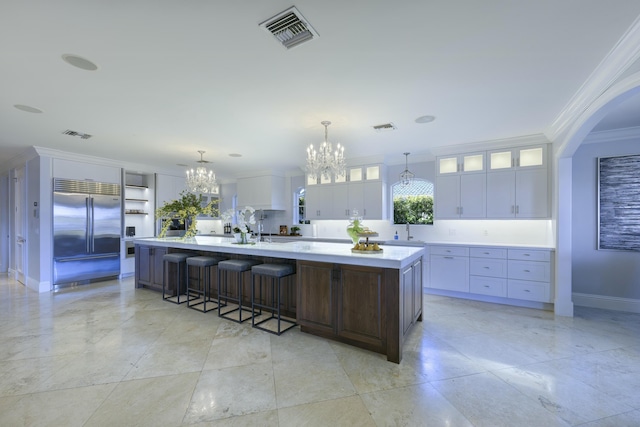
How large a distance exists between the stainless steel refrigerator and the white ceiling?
1.57 meters

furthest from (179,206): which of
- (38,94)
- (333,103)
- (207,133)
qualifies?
(333,103)

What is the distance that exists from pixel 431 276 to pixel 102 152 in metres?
6.66

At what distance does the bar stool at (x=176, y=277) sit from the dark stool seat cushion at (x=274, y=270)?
171cm

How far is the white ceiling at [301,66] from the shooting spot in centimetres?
A: 176

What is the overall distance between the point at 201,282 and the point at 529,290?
17.1 ft

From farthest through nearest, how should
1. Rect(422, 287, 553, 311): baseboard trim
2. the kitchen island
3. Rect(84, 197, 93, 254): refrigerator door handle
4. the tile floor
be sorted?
Rect(84, 197, 93, 254): refrigerator door handle, Rect(422, 287, 553, 311): baseboard trim, the kitchen island, the tile floor

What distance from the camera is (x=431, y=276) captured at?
5.01 m

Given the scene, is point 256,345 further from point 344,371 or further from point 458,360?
point 458,360

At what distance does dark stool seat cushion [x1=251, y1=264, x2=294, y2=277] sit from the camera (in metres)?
3.22

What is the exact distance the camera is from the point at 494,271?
4477 millimetres

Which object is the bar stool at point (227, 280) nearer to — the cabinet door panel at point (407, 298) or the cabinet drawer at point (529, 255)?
the cabinet door panel at point (407, 298)

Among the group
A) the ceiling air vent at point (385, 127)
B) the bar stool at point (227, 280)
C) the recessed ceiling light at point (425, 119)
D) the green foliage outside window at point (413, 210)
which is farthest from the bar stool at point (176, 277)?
the green foliage outside window at point (413, 210)

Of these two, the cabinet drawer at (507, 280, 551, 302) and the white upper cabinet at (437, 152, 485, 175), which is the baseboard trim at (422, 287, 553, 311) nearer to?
the cabinet drawer at (507, 280, 551, 302)

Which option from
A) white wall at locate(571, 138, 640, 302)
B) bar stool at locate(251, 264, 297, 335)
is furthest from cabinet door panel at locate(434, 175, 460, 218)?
bar stool at locate(251, 264, 297, 335)
